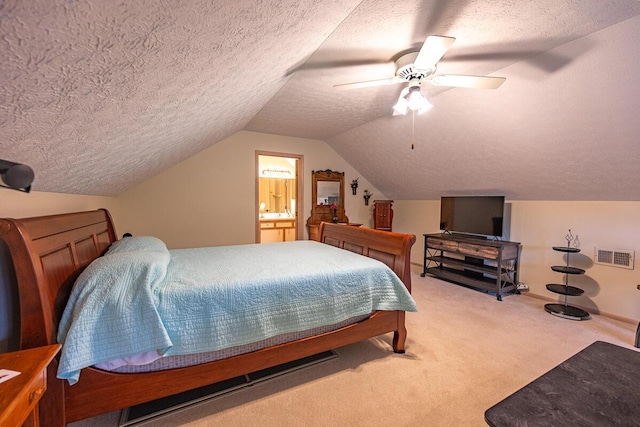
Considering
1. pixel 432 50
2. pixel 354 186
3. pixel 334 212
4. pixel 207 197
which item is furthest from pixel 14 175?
pixel 354 186

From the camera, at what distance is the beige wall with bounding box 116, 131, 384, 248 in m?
3.68

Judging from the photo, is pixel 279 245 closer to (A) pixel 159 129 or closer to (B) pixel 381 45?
(A) pixel 159 129

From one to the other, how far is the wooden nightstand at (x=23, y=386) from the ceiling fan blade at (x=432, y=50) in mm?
2125

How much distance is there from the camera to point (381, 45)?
74.8 inches

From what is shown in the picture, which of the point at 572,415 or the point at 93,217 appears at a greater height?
the point at 93,217

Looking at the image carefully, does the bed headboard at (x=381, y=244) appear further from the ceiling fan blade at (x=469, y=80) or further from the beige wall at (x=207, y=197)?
the beige wall at (x=207, y=197)

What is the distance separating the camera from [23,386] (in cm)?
70

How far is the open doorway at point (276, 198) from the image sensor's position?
5461 mm

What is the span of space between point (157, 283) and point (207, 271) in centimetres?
38

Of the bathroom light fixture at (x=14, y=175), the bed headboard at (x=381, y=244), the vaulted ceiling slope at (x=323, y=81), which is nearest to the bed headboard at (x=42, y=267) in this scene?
the vaulted ceiling slope at (x=323, y=81)

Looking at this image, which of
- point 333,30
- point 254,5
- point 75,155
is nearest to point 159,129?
point 75,155

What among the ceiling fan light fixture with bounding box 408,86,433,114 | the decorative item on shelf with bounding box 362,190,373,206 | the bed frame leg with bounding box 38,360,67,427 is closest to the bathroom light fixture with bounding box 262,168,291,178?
the decorative item on shelf with bounding box 362,190,373,206

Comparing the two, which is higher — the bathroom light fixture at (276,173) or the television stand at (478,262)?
the bathroom light fixture at (276,173)

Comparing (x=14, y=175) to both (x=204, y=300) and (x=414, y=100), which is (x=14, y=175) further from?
(x=414, y=100)
